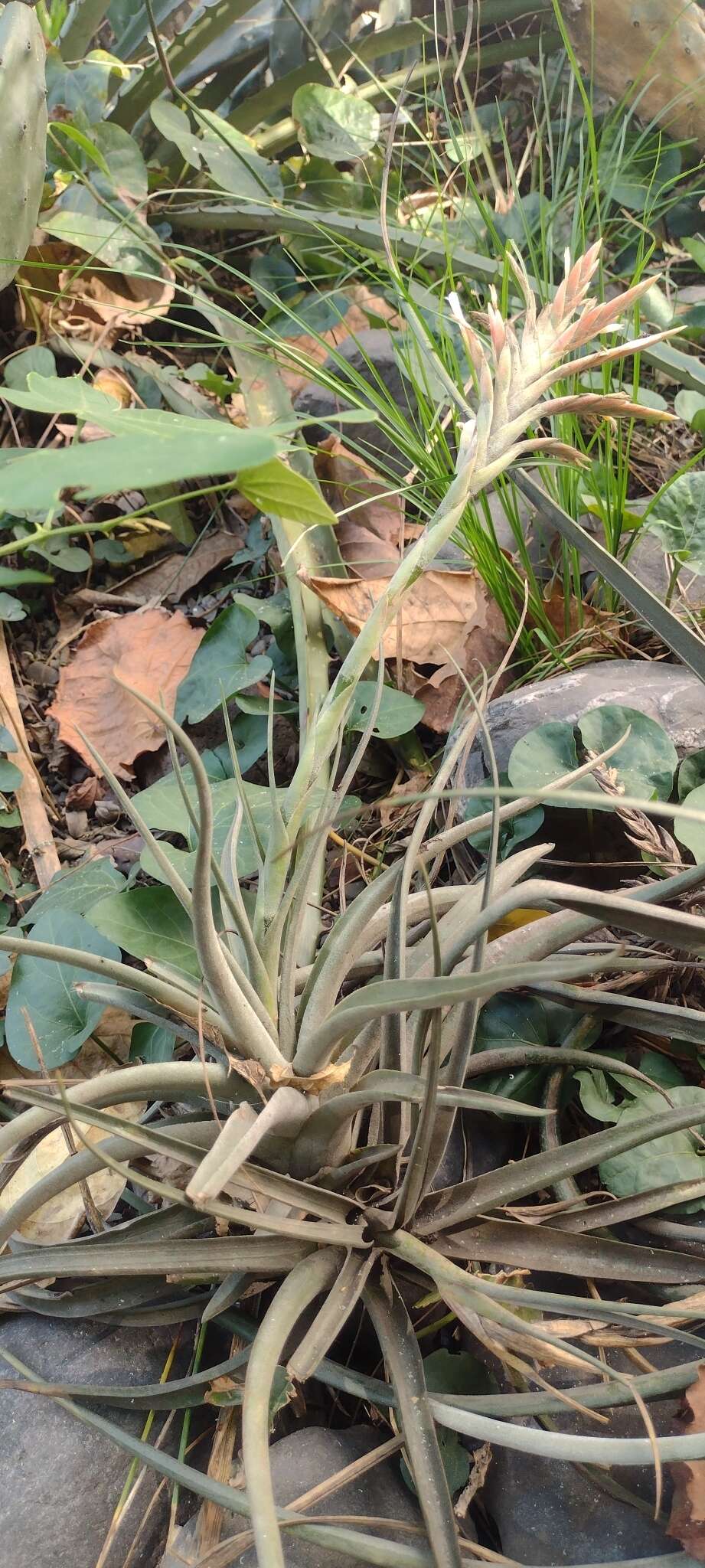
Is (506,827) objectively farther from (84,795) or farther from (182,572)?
(182,572)

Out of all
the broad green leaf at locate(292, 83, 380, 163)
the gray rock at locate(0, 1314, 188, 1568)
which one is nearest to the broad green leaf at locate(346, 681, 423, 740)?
the gray rock at locate(0, 1314, 188, 1568)

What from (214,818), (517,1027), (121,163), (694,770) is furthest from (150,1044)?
(121,163)

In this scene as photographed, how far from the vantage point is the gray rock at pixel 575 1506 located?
22.2 inches

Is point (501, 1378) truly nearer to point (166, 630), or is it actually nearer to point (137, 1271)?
point (137, 1271)

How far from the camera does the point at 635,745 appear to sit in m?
0.83

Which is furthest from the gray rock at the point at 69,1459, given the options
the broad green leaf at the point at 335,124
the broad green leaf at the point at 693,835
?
the broad green leaf at the point at 335,124

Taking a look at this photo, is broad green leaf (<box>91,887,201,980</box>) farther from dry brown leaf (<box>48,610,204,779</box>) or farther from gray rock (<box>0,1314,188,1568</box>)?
dry brown leaf (<box>48,610,204,779</box>)

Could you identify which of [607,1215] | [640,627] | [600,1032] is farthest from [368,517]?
[607,1215]

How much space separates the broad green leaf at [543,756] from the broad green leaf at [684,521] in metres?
0.27

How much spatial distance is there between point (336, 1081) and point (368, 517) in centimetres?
87

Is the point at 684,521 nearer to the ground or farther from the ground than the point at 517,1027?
farther from the ground

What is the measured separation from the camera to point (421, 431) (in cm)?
122

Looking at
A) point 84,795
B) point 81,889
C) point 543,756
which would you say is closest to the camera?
point 543,756

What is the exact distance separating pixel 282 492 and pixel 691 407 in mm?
863
